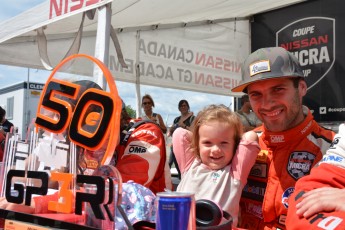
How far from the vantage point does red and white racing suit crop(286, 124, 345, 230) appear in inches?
35.7

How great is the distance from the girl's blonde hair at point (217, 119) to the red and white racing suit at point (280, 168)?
111mm

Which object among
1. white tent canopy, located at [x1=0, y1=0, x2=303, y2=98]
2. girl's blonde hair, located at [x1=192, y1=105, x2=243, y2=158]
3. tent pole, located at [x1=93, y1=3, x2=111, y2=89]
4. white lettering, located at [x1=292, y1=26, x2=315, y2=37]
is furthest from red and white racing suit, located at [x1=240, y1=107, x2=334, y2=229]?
white lettering, located at [x1=292, y1=26, x2=315, y2=37]

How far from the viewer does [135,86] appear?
13.7 feet

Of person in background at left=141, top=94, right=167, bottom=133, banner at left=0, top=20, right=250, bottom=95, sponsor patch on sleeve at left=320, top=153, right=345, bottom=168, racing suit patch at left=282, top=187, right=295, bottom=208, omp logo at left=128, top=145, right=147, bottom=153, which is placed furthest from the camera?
person in background at left=141, top=94, right=167, bottom=133

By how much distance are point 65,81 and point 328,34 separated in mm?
3771

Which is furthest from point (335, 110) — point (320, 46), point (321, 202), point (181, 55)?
point (321, 202)

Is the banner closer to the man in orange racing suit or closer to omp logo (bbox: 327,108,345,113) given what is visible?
omp logo (bbox: 327,108,345,113)

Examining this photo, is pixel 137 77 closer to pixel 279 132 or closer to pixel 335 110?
pixel 335 110

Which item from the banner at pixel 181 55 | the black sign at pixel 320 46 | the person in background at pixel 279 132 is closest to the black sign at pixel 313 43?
the black sign at pixel 320 46

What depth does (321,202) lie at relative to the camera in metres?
0.94

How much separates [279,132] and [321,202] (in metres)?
0.55

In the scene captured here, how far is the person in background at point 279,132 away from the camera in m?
1.41

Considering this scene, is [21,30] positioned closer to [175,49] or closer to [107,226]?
[107,226]

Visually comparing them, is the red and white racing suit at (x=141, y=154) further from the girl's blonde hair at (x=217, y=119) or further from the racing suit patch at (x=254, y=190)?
the racing suit patch at (x=254, y=190)
